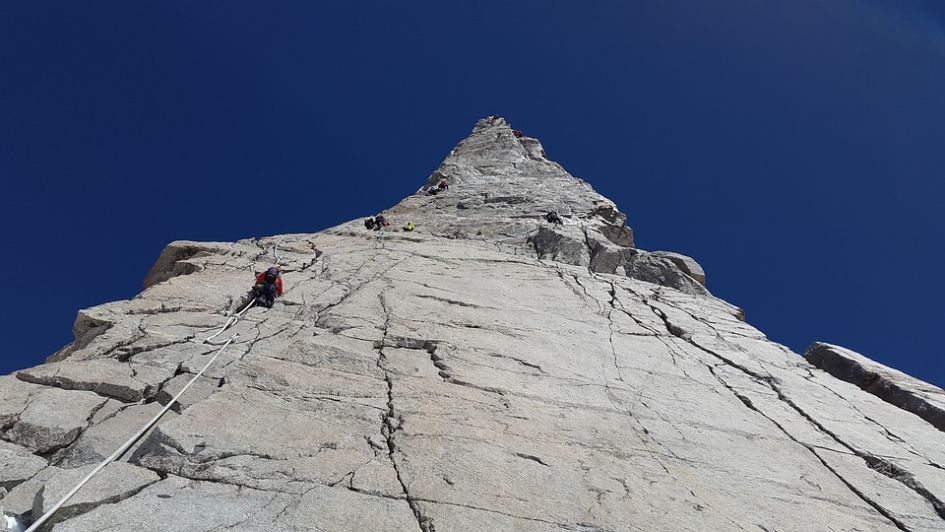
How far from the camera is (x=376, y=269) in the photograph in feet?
41.3

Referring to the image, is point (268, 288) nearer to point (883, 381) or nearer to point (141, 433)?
point (141, 433)

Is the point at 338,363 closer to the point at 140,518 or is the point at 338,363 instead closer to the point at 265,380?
the point at 265,380

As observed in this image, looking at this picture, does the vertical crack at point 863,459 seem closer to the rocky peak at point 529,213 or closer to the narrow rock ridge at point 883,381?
the narrow rock ridge at point 883,381

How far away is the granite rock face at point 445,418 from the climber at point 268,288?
0.19 m

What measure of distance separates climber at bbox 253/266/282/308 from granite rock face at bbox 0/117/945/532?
188 mm

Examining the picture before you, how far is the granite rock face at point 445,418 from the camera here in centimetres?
493

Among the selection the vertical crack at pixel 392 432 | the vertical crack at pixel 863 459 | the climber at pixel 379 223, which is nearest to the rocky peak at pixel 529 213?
the climber at pixel 379 223

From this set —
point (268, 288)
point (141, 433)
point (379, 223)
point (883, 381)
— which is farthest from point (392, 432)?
point (379, 223)

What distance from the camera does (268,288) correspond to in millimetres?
9641

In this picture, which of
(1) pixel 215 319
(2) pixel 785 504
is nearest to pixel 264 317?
(1) pixel 215 319

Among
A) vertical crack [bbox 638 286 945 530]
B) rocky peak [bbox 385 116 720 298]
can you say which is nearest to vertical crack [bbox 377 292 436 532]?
vertical crack [bbox 638 286 945 530]

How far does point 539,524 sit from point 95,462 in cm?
417

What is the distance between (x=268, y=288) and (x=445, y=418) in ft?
15.4

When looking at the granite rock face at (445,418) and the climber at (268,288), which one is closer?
the granite rock face at (445,418)
